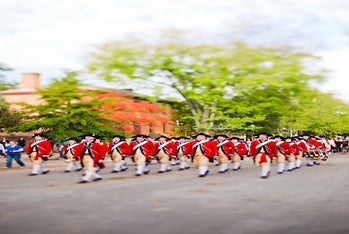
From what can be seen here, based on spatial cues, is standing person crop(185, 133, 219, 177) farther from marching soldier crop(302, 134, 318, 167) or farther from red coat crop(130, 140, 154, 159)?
marching soldier crop(302, 134, 318, 167)

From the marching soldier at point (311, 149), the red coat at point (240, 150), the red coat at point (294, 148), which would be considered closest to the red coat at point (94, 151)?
the red coat at point (240, 150)

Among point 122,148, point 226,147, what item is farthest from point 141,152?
point 226,147

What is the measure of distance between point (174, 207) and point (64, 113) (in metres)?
A: 22.2

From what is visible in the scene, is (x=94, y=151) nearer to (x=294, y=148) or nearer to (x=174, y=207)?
(x=174, y=207)

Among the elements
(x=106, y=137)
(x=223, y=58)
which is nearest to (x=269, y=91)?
(x=223, y=58)

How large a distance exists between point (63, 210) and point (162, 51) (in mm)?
29734

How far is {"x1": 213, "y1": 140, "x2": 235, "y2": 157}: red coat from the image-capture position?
2173 cm

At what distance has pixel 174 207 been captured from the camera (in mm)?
10414

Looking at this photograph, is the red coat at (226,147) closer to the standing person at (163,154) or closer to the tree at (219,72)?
the standing person at (163,154)

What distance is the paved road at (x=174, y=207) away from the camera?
8117 millimetres

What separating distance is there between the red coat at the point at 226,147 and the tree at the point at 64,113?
38.0ft

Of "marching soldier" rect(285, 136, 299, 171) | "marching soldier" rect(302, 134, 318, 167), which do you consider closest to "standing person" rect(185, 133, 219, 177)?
"marching soldier" rect(285, 136, 299, 171)

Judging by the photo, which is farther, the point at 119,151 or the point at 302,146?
the point at 302,146

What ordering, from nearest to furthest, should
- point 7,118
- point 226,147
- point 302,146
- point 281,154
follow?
point 281,154
point 226,147
point 302,146
point 7,118
